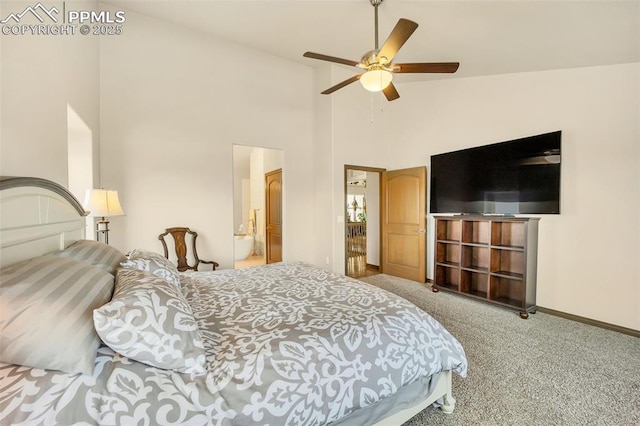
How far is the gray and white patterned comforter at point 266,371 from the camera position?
2.69 feet

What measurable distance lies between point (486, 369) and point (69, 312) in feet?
8.45

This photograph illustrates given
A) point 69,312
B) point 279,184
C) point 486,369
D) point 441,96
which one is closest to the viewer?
point 69,312

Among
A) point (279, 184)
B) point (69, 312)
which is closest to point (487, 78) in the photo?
point (279, 184)

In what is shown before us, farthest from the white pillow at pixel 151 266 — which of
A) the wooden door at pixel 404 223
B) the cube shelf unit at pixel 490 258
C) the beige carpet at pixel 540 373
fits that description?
the wooden door at pixel 404 223

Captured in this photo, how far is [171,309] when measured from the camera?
1.12 m

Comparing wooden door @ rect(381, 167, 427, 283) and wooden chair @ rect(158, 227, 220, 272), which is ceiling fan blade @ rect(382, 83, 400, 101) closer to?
wooden door @ rect(381, 167, 427, 283)

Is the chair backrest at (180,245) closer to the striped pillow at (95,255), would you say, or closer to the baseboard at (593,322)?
the striped pillow at (95,255)

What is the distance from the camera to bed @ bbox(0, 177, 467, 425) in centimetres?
83

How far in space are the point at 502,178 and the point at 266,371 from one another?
3.68 metres

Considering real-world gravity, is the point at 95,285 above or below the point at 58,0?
below

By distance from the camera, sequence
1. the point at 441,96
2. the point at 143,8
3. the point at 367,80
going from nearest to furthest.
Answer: the point at 367,80
the point at 143,8
the point at 441,96

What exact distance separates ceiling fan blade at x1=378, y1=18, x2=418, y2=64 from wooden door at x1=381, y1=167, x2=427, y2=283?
2.49 metres

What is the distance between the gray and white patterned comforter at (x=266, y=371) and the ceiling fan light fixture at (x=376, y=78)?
1.81m

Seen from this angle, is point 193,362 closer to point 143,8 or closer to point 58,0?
point 58,0
